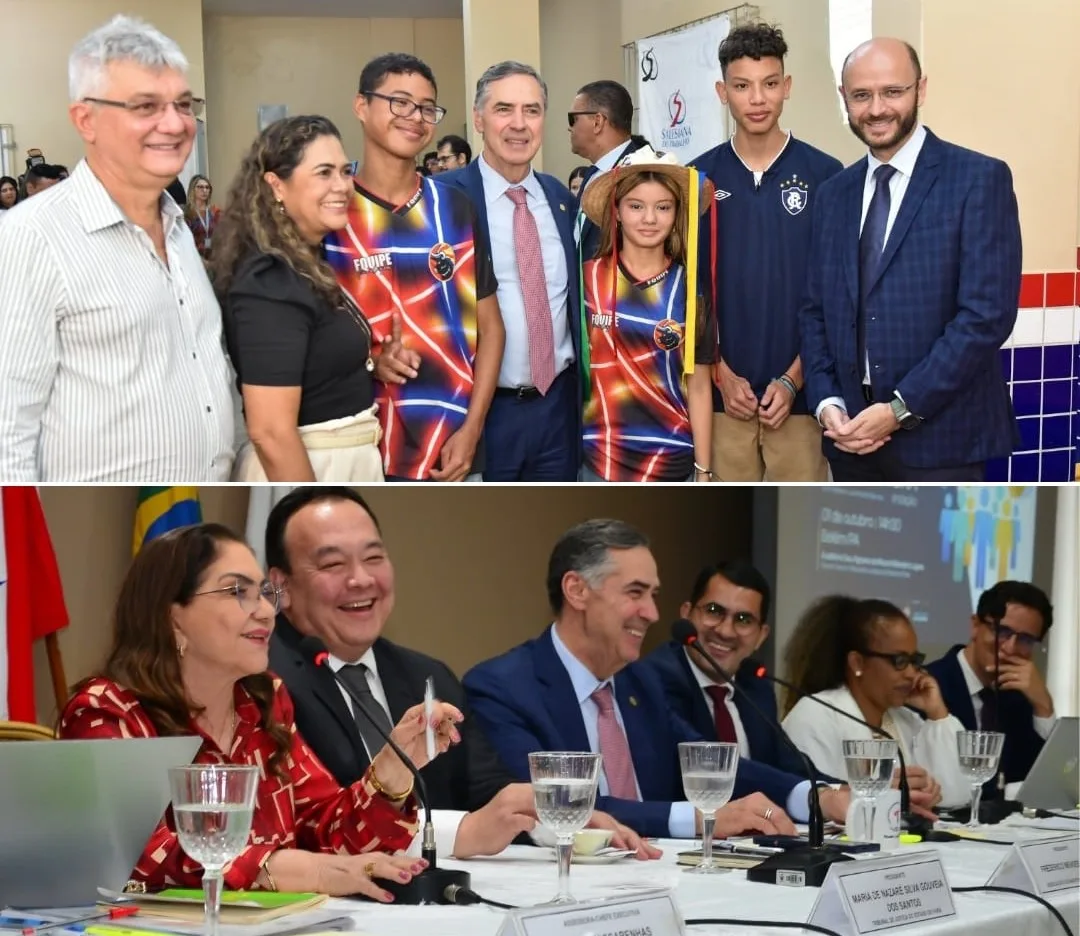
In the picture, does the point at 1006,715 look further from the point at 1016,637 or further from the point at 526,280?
the point at 526,280

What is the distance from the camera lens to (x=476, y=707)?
2697 mm

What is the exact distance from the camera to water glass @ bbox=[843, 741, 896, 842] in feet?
8.50

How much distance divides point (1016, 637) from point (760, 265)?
119 centimetres

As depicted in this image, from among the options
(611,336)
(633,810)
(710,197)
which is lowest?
(633,810)

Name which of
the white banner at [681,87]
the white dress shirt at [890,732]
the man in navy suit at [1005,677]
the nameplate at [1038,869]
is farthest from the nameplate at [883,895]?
the white banner at [681,87]

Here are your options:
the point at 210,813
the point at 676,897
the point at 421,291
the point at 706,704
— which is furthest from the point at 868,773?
the point at 210,813

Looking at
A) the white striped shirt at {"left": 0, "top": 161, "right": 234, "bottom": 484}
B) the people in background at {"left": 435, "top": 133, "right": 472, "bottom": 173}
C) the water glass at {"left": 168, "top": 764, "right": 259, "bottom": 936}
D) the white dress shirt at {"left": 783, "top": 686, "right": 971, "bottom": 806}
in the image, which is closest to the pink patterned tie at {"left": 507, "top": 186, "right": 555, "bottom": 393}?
the people in background at {"left": 435, "top": 133, "right": 472, "bottom": 173}

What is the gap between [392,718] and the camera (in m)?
2.54

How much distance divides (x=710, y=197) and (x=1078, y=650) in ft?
4.92

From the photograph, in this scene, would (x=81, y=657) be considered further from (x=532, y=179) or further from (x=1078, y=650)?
(x=1078, y=650)

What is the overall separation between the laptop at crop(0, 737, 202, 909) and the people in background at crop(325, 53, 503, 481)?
1195 mm

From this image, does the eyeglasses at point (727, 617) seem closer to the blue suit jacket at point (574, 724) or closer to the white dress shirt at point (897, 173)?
the blue suit jacket at point (574, 724)

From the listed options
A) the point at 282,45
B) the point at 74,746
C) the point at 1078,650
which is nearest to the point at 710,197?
the point at 282,45

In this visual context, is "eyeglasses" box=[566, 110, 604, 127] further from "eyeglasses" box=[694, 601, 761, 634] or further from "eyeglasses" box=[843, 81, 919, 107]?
"eyeglasses" box=[694, 601, 761, 634]
